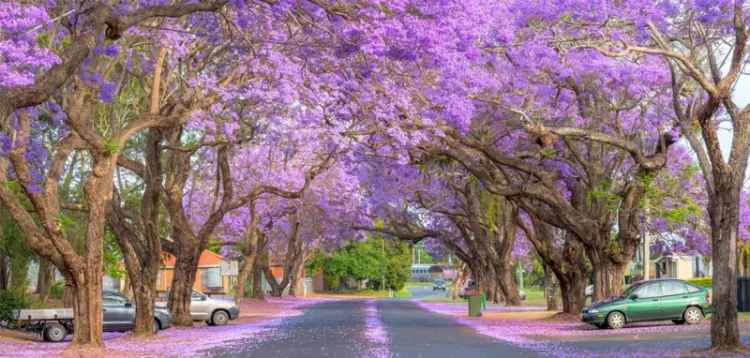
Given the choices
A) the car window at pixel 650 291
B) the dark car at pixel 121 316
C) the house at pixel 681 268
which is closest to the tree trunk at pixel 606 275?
the car window at pixel 650 291

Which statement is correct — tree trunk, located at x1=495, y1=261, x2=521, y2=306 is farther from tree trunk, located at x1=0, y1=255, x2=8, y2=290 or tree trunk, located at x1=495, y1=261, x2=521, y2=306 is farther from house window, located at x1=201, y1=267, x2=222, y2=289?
house window, located at x1=201, y1=267, x2=222, y2=289

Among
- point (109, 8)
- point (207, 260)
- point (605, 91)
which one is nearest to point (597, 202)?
point (605, 91)

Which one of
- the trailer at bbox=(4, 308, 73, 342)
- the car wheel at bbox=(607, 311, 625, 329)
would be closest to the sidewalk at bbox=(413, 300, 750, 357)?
the car wheel at bbox=(607, 311, 625, 329)

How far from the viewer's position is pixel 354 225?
2267 inches

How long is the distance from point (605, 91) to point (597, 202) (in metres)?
4.94

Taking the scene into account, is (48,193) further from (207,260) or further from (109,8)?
(207,260)

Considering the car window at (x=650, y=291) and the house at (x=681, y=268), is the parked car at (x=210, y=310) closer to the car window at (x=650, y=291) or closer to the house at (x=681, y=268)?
the car window at (x=650, y=291)

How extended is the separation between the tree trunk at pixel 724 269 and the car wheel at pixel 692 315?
1138cm

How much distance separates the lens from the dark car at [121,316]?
30.8 metres

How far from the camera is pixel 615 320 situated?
1137 inches

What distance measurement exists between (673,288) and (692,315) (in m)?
0.88

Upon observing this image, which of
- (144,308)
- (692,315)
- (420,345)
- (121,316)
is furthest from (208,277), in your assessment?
(420,345)

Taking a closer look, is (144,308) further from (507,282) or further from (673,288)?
(507,282)

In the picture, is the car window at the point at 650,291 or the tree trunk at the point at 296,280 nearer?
the car window at the point at 650,291
